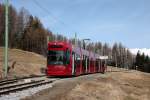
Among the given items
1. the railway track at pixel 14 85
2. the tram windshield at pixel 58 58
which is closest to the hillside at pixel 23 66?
the tram windshield at pixel 58 58

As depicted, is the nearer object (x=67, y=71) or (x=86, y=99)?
(x=86, y=99)

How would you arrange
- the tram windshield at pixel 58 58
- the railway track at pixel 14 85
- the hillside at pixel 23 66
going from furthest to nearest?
1. the hillside at pixel 23 66
2. the tram windshield at pixel 58 58
3. the railway track at pixel 14 85

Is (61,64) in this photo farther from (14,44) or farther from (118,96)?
(14,44)

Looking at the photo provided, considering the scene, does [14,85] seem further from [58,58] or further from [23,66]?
[23,66]

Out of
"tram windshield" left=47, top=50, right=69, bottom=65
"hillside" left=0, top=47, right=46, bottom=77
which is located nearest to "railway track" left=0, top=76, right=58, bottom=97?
"tram windshield" left=47, top=50, right=69, bottom=65

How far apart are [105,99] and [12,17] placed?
122 meters

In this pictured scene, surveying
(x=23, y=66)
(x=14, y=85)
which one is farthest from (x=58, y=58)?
(x=23, y=66)

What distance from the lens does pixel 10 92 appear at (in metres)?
20.4

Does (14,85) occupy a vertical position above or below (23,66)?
below

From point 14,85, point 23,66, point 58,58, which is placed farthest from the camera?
point 23,66

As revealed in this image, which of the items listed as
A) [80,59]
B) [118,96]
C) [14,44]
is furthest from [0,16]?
[118,96]

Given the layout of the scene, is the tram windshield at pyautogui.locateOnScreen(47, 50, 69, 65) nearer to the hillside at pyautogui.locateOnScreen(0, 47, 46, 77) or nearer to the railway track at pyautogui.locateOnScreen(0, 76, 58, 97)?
the hillside at pyautogui.locateOnScreen(0, 47, 46, 77)

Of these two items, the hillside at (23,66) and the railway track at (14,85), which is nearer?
the railway track at (14,85)

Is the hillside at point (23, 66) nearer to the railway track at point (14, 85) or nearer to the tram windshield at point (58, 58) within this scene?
the tram windshield at point (58, 58)
